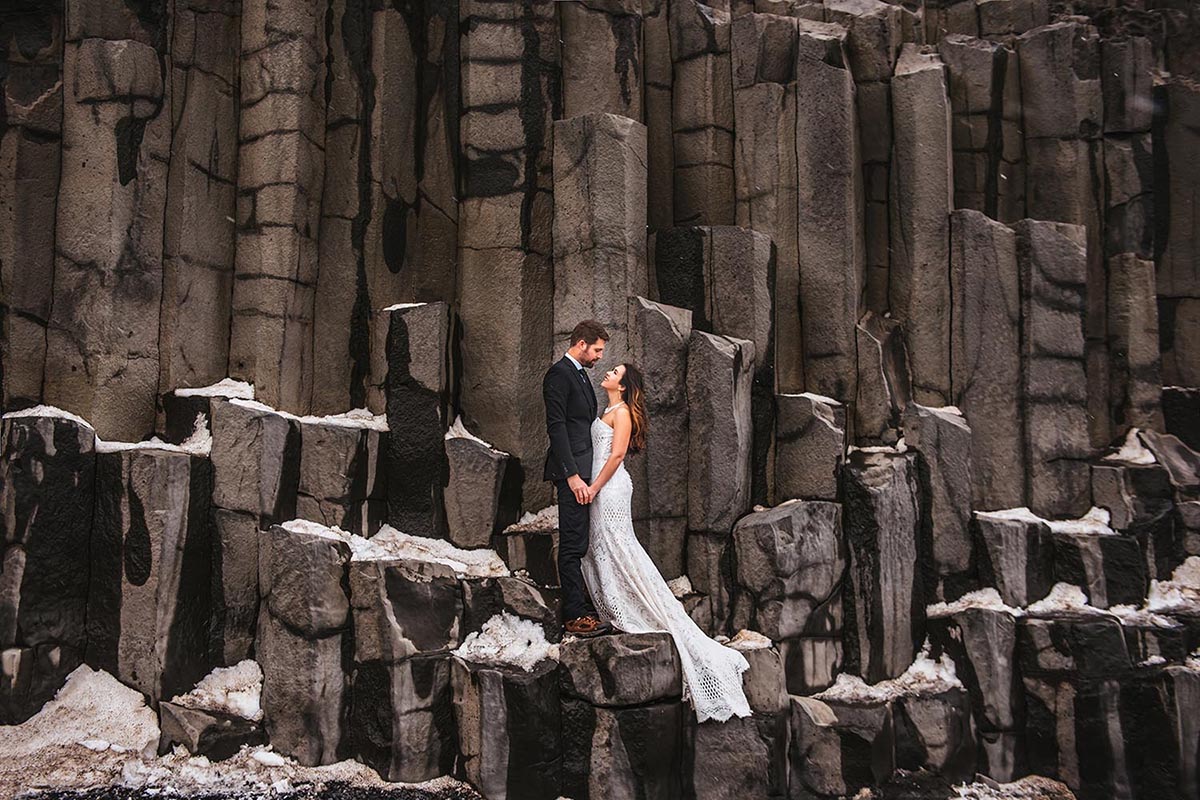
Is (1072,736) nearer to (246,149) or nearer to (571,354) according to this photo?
(571,354)

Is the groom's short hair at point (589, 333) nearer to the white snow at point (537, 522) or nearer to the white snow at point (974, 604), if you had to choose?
the white snow at point (537, 522)

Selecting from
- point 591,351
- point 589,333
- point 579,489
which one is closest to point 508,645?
point 579,489

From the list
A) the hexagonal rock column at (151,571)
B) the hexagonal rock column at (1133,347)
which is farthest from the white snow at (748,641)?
the hexagonal rock column at (1133,347)

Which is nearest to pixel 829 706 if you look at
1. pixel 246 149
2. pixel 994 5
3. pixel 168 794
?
pixel 168 794

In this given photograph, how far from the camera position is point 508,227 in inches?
275

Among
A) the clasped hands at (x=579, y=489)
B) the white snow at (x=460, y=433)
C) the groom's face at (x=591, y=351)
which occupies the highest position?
the groom's face at (x=591, y=351)

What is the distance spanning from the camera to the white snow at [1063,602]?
6.51m

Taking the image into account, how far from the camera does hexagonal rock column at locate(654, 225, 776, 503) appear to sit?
6.59 metres

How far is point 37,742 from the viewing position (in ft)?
18.5

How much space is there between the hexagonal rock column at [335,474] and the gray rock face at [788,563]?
277 cm

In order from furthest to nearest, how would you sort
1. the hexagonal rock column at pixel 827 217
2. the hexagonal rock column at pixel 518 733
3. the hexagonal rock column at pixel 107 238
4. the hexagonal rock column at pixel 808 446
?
1. the hexagonal rock column at pixel 827 217
2. the hexagonal rock column at pixel 107 238
3. the hexagonal rock column at pixel 808 446
4. the hexagonal rock column at pixel 518 733

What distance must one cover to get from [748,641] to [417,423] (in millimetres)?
2848

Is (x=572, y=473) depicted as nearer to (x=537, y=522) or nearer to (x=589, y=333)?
(x=589, y=333)

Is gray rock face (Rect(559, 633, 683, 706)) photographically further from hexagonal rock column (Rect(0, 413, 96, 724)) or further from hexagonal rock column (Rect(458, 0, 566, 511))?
hexagonal rock column (Rect(0, 413, 96, 724))
